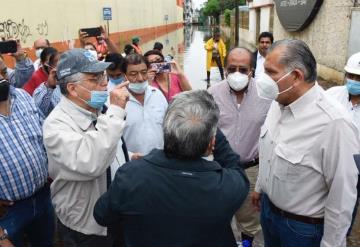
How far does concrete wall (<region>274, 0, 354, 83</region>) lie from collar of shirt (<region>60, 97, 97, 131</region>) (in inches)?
348

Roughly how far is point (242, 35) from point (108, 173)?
108ft

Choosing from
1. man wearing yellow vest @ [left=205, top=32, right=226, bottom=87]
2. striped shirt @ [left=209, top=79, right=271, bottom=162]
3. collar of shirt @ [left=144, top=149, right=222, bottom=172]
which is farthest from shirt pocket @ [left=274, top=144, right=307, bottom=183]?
man wearing yellow vest @ [left=205, top=32, right=226, bottom=87]

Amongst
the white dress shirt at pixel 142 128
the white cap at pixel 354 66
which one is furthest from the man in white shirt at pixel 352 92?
the white dress shirt at pixel 142 128

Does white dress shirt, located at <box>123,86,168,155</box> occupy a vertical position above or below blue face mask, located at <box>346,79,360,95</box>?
below

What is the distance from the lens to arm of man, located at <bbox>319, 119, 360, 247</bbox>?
190cm

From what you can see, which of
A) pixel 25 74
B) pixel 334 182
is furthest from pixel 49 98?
A: pixel 334 182

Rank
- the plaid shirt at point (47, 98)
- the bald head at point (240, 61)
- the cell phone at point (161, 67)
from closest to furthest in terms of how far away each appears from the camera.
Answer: the bald head at point (240, 61), the plaid shirt at point (47, 98), the cell phone at point (161, 67)

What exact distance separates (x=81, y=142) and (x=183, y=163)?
678 millimetres

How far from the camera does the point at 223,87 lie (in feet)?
10.5

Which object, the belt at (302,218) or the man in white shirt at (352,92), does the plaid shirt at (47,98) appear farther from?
the man in white shirt at (352,92)

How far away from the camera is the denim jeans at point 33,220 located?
2375 mm

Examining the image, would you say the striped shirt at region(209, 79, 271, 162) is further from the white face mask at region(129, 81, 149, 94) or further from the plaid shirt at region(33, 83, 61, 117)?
the plaid shirt at region(33, 83, 61, 117)

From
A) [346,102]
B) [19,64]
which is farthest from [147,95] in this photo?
[19,64]

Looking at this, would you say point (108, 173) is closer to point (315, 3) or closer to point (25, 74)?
point (25, 74)
